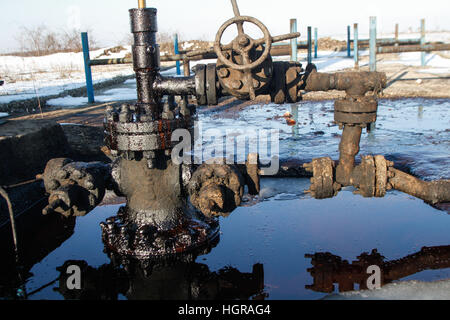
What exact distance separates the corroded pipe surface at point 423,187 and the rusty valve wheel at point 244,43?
3.40 feet

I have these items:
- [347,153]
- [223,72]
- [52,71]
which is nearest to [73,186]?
[223,72]

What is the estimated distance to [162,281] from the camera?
2.27 meters

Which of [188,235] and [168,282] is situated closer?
[168,282]

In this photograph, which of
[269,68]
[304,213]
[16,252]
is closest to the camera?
[269,68]

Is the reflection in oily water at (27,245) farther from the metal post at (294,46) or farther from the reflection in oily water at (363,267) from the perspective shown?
the metal post at (294,46)

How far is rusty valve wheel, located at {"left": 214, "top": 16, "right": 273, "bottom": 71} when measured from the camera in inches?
83.2

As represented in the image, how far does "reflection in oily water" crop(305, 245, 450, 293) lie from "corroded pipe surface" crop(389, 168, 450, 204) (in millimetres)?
309
